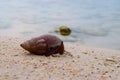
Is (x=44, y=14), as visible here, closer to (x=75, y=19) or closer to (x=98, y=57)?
(x=75, y=19)

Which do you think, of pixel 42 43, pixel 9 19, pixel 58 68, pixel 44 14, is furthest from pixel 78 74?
pixel 44 14

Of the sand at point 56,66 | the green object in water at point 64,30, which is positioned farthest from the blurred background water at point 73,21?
the sand at point 56,66

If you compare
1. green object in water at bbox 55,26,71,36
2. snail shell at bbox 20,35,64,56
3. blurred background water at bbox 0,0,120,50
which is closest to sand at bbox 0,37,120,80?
snail shell at bbox 20,35,64,56

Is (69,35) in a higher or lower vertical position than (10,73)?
lower

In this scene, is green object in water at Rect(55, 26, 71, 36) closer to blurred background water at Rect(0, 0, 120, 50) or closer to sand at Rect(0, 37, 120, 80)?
blurred background water at Rect(0, 0, 120, 50)

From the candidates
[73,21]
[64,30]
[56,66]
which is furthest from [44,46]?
[73,21]

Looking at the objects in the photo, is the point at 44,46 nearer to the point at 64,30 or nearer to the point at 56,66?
the point at 56,66
